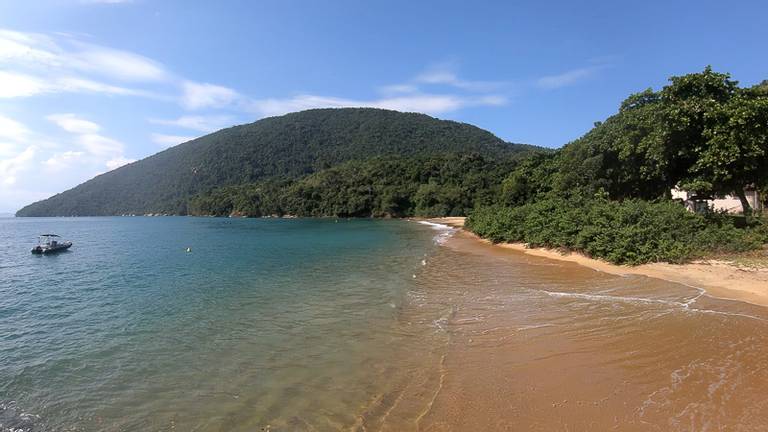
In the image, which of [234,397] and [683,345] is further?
[683,345]

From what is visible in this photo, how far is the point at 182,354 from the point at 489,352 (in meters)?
7.43

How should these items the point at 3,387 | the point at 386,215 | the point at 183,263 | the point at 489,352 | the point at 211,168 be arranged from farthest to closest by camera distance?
the point at 211,168, the point at 386,215, the point at 183,263, the point at 489,352, the point at 3,387

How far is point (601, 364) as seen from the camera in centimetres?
809

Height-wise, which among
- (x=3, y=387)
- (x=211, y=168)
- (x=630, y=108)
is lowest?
(x=3, y=387)

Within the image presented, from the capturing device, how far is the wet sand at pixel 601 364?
20.3 feet

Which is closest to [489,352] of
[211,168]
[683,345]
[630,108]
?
[683,345]

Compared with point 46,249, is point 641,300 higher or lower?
lower

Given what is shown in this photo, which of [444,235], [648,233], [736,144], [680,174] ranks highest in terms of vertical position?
[736,144]

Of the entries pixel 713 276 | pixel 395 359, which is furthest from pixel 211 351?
pixel 713 276

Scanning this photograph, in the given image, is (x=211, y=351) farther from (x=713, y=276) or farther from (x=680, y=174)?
(x=680, y=174)

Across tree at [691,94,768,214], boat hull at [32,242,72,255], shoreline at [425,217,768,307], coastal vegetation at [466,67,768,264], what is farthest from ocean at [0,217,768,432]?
boat hull at [32,242,72,255]

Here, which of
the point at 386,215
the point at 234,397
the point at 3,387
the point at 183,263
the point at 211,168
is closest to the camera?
the point at 234,397

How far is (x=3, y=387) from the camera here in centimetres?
868

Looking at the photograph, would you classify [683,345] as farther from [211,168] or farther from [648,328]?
[211,168]
